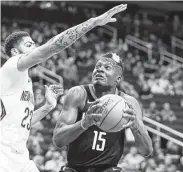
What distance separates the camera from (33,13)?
21.2 metres

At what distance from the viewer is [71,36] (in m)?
3.98

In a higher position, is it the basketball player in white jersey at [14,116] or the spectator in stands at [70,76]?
the basketball player in white jersey at [14,116]

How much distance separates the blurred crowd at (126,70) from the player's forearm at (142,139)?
10.0ft

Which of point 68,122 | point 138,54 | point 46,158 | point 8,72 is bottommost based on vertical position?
point 138,54

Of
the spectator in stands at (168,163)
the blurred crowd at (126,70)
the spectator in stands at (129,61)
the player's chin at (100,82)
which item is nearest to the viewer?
the player's chin at (100,82)

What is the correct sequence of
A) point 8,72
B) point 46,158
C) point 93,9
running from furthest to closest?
point 93,9 → point 46,158 → point 8,72

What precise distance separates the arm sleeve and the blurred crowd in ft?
12.4

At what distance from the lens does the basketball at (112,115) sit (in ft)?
14.0

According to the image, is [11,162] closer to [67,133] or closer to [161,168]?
[67,133]

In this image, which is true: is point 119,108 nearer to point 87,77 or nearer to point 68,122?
point 68,122

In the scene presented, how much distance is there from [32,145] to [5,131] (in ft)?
23.1

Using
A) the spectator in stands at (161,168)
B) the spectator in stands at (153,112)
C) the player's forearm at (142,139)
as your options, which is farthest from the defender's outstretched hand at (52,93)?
the spectator in stands at (153,112)

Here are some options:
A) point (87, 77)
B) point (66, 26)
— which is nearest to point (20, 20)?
point (66, 26)

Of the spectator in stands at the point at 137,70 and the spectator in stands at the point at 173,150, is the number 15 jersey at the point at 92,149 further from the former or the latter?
the spectator in stands at the point at 137,70
